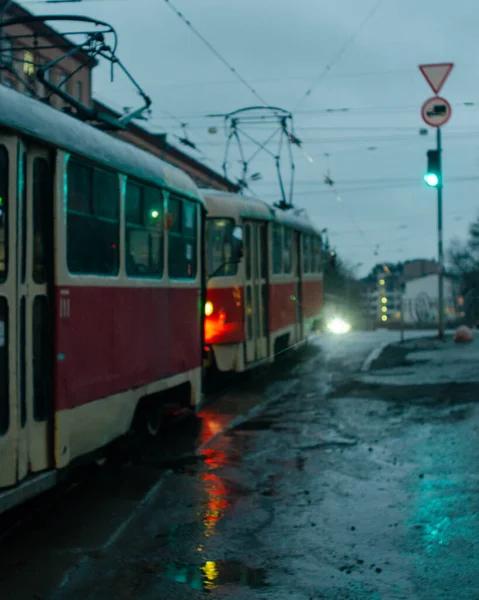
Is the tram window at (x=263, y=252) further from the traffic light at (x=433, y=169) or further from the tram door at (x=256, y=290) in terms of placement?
the traffic light at (x=433, y=169)

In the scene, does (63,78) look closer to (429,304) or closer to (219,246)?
(219,246)

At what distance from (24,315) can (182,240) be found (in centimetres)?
396

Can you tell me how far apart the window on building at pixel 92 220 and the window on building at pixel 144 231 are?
337mm

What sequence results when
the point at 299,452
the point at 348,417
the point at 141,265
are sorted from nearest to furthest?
the point at 141,265 → the point at 299,452 → the point at 348,417

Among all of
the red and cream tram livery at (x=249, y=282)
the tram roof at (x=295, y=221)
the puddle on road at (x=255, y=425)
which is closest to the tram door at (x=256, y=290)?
the red and cream tram livery at (x=249, y=282)

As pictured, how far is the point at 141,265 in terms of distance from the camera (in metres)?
8.31

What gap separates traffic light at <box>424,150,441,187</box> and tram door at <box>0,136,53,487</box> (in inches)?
561

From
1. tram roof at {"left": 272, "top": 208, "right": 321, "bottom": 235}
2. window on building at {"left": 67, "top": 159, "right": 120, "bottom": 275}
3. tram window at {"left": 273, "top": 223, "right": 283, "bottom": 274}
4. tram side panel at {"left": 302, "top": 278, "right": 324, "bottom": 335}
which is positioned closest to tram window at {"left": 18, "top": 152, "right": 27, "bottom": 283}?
window on building at {"left": 67, "top": 159, "right": 120, "bottom": 275}

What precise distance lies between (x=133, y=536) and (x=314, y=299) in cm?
1627

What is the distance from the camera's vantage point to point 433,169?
1975 centimetres

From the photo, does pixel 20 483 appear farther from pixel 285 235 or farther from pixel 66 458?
pixel 285 235

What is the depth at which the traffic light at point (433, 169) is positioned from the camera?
19.5 m

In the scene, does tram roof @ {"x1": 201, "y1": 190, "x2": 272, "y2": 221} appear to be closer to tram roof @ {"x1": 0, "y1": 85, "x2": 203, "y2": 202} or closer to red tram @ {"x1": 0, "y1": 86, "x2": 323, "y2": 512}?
red tram @ {"x1": 0, "y1": 86, "x2": 323, "y2": 512}

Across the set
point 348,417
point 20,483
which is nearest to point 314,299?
point 348,417
